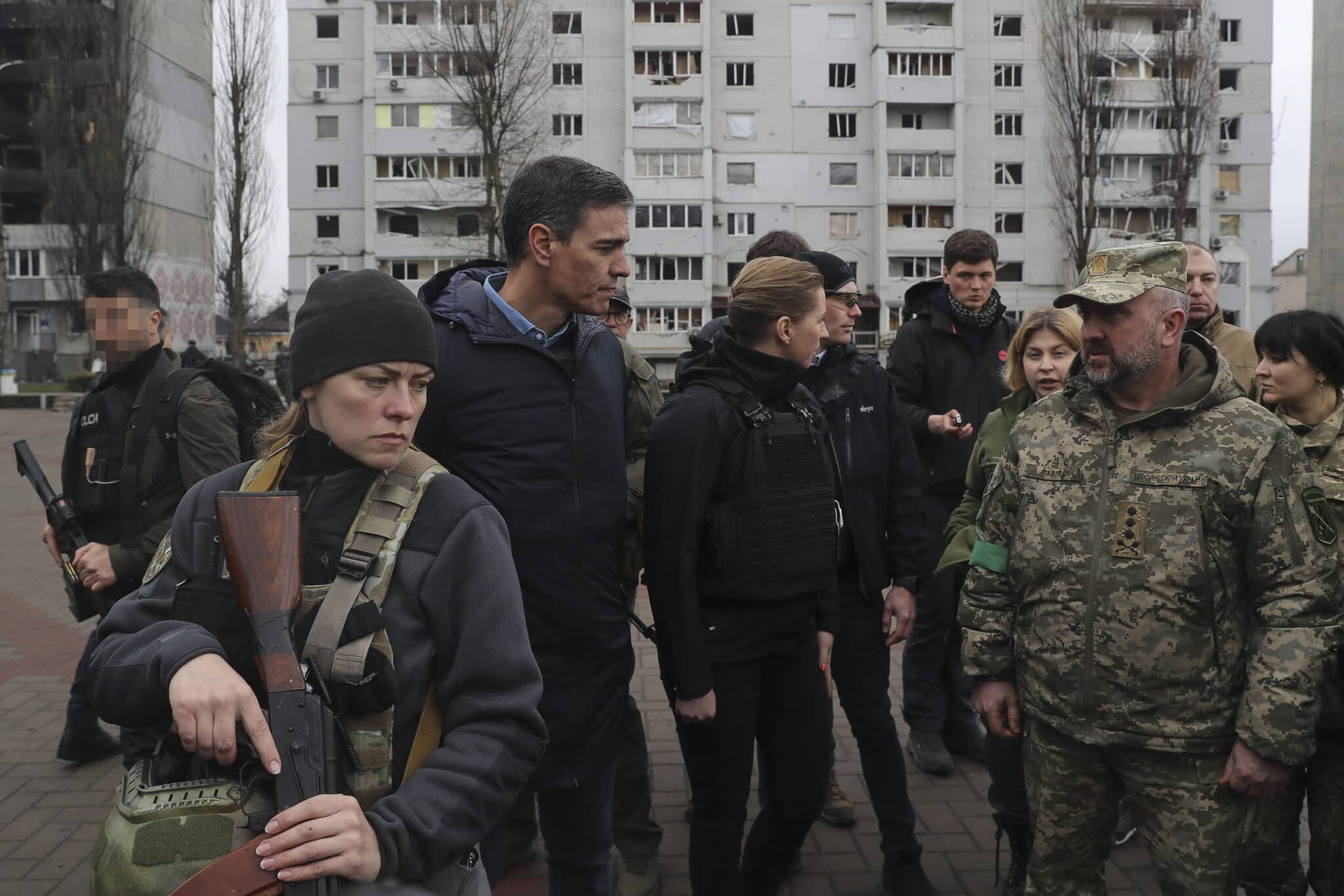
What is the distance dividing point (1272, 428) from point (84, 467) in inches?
177

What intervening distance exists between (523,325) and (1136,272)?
1.75 metres

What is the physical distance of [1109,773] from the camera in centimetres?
303

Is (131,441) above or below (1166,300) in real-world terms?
below

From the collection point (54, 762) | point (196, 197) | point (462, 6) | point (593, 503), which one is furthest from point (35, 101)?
point (593, 503)

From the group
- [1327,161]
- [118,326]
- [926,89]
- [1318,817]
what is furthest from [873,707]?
[926,89]

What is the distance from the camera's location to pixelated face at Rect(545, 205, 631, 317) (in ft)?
9.73

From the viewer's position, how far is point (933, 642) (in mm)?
5418

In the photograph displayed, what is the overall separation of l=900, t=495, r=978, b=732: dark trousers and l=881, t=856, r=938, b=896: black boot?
142cm

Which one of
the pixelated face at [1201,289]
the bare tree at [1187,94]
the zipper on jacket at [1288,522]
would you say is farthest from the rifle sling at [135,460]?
the bare tree at [1187,94]

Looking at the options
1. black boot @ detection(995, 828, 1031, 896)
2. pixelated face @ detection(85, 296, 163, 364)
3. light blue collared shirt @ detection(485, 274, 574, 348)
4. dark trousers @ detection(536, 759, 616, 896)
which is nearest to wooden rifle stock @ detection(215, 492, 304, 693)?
light blue collared shirt @ detection(485, 274, 574, 348)

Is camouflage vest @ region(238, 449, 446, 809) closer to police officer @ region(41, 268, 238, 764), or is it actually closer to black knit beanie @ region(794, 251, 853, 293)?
black knit beanie @ region(794, 251, 853, 293)

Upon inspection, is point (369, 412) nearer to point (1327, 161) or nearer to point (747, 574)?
point (747, 574)

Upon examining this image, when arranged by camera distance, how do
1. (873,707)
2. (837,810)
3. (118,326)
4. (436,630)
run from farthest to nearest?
1. (837,810)
2. (118,326)
3. (873,707)
4. (436,630)

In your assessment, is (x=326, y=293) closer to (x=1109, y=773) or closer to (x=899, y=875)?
(x=1109, y=773)
